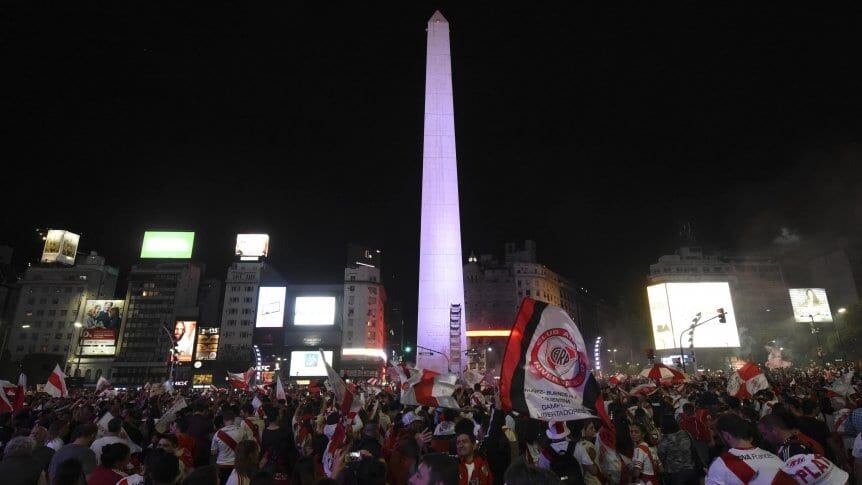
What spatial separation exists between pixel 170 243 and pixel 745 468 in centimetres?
8553

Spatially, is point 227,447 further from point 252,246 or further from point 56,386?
point 252,246

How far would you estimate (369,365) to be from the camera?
98.1 m

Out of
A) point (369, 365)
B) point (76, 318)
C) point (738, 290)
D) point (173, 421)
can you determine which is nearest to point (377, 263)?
point (369, 365)

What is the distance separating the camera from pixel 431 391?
949 cm

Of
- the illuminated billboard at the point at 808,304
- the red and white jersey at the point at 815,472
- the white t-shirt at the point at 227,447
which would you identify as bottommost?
the white t-shirt at the point at 227,447

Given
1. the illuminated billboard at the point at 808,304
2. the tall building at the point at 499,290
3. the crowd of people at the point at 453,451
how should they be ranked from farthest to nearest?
the tall building at the point at 499,290 < the illuminated billboard at the point at 808,304 < the crowd of people at the point at 453,451

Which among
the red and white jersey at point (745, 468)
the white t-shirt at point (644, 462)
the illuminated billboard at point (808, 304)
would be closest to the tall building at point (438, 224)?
the white t-shirt at point (644, 462)

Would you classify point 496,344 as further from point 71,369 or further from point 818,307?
point 71,369

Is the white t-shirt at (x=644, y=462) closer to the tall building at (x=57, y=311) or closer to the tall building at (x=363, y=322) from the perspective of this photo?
the tall building at (x=363, y=322)

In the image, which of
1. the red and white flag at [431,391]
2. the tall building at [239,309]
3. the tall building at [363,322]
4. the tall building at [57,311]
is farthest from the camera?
the tall building at [239,309]

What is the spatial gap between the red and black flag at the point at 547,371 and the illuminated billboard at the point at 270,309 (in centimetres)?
8103

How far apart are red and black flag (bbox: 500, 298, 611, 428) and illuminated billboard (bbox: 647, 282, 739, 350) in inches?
2625

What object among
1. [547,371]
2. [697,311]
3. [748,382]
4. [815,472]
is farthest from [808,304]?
[815,472]

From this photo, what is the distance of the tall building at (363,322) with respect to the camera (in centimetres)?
9856
